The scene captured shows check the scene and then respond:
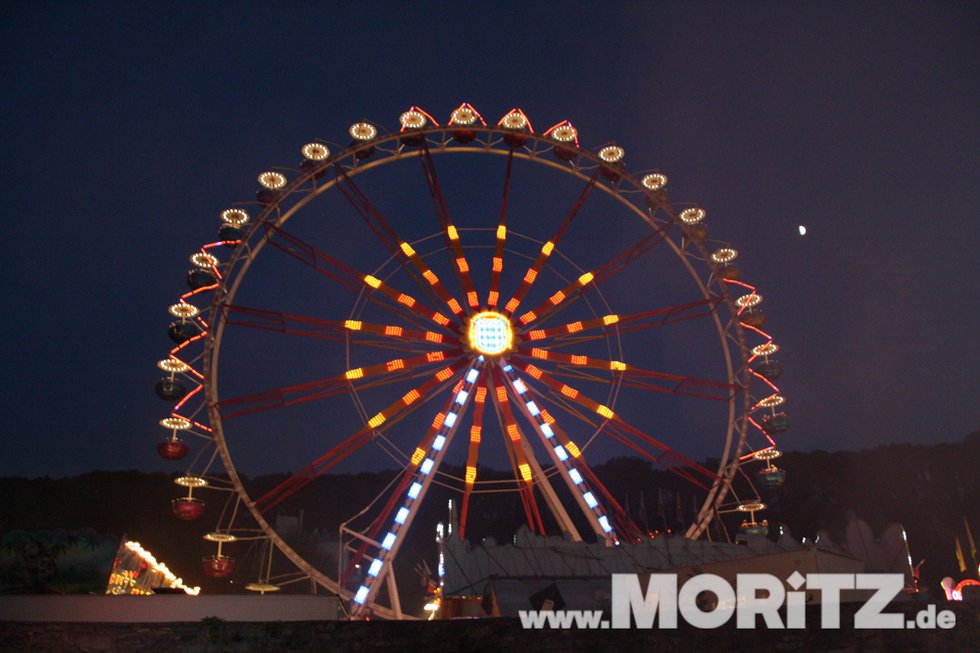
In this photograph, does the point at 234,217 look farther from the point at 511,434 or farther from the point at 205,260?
the point at 511,434

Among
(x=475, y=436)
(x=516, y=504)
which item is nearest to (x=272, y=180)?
(x=475, y=436)

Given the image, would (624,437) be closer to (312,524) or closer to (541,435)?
(541,435)

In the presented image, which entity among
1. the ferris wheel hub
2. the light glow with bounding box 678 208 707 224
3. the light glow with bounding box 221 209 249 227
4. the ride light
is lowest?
the ride light

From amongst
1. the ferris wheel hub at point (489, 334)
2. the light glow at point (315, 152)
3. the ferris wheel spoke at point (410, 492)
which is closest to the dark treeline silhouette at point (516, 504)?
the ferris wheel hub at point (489, 334)

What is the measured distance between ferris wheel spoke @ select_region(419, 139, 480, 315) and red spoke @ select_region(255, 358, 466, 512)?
62.2 inches

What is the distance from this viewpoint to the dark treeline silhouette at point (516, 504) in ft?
Answer: 154

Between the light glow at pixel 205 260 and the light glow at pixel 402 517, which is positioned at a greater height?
the light glow at pixel 205 260

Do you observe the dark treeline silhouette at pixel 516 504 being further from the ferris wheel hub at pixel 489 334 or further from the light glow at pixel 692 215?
the ferris wheel hub at pixel 489 334

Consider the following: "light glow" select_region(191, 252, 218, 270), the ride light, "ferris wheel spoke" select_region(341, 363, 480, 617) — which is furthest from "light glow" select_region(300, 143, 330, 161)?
the ride light

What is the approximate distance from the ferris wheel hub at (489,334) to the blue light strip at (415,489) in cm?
55

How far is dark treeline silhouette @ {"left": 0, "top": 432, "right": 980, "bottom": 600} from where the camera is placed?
154 ft

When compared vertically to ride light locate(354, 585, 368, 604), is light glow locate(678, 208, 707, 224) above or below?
above

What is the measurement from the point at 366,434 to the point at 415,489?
1.63 metres

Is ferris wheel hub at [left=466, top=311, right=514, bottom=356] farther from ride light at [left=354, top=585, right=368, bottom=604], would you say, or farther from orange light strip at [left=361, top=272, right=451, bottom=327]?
ride light at [left=354, top=585, right=368, bottom=604]
